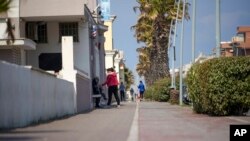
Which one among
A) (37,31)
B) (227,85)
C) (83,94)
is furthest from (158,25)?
(227,85)

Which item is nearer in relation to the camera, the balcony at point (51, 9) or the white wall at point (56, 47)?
the balcony at point (51, 9)

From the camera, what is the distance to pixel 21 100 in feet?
49.9

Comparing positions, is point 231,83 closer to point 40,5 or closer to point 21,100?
point 21,100

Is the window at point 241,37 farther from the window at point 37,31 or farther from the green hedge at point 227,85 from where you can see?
the green hedge at point 227,85

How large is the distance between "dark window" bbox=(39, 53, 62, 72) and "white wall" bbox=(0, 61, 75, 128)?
1288 centimetres

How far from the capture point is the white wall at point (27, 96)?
13914 millimetres

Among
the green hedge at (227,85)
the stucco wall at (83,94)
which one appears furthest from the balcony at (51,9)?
the green hedge at (227,85)

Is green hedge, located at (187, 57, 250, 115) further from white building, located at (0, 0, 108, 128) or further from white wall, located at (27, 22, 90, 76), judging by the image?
white wall, located at (27, 22, 90, 76)

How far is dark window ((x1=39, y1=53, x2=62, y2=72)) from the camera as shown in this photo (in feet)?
112

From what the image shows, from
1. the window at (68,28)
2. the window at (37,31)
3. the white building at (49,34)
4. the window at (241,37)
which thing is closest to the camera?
the white building at (49,34)

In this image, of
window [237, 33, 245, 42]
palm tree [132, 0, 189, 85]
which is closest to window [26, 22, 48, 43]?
palm tree [132, 0, 189, 85]

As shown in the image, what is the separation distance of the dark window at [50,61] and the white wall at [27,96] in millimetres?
12876

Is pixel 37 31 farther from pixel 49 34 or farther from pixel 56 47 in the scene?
pixel 56 47

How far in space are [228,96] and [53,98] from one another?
228 inches
